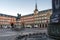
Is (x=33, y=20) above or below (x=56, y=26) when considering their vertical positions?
above

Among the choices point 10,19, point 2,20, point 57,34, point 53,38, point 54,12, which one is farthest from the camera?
point 10,19

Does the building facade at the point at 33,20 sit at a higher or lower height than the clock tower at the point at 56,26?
higher

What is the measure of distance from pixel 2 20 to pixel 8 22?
17.3 feet

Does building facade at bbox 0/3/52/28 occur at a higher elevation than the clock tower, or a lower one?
higher

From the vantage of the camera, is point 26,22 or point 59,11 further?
point 26,22

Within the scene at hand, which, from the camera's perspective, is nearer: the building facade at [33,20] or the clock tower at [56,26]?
the clock tower at [56,26]

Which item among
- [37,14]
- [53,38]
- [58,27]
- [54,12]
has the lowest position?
[53,38]

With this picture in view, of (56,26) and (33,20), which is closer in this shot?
(56,26)

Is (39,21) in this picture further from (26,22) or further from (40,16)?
(26,22)

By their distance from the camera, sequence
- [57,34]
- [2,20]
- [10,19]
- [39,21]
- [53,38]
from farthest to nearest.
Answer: [10,19] → [2,20] → [39,21] → [53,38] → [57,34]

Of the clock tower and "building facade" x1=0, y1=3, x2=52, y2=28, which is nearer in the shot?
the clock tower

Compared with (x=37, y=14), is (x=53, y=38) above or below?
below

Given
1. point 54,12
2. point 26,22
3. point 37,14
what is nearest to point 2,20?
point 26,22

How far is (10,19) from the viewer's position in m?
145
